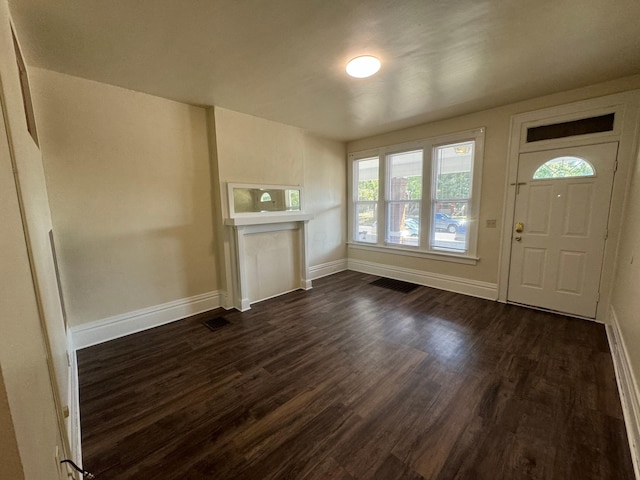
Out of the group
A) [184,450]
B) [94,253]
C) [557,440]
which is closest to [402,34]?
[557,440]

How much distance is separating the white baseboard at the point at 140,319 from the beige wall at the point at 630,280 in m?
4.06

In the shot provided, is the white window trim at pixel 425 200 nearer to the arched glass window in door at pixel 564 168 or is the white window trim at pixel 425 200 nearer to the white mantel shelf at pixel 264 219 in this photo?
the arched glass window in door at pixel 564 168

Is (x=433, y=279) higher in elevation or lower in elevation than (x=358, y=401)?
higher

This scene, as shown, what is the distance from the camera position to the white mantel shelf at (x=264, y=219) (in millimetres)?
3355

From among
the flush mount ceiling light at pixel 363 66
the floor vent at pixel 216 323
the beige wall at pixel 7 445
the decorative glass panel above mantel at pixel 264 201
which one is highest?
the flush mount ceiling light at pixel 363 66

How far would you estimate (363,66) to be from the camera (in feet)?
7.50

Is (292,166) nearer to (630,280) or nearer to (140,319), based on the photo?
(140,319)

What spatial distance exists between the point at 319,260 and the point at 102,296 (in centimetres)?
322

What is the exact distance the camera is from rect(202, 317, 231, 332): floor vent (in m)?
3.04

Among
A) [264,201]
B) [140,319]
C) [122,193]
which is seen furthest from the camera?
[264,201]

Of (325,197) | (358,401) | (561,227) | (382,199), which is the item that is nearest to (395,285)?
(382,199)

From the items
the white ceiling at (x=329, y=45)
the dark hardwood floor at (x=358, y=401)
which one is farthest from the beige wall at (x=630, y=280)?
the white ceiling at (x=329, y=45)

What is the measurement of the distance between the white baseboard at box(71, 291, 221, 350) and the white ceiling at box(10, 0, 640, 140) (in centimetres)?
243

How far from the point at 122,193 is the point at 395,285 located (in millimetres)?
3974
